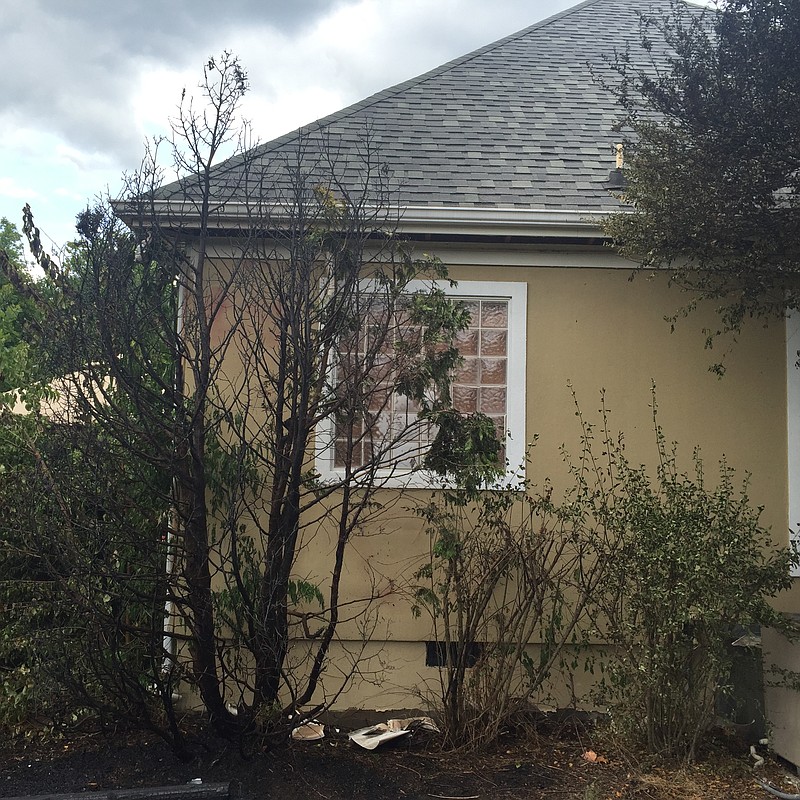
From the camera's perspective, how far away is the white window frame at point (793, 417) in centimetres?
558

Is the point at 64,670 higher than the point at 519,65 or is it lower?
lower

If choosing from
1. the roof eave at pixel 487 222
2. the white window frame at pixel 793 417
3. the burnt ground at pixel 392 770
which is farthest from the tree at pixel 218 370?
the white window frame at pixel 793 417

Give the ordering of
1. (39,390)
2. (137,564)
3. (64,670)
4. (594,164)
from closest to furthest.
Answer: (64,670) → (137,564) → (39,390) → (594,164)

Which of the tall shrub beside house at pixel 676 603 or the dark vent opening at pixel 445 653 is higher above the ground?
the tall shrub beside house at pixel 676 603

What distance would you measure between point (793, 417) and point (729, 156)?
7.29ft

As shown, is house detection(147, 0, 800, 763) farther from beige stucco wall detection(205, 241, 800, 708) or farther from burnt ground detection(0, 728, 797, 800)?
burnt ground detection(0, 728, 797, 800)

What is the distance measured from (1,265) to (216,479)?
186 centimetres

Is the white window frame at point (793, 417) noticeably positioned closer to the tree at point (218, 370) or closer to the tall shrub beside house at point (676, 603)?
the tall shrub beside house at point (676, 603)

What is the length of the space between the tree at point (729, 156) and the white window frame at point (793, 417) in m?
0.85

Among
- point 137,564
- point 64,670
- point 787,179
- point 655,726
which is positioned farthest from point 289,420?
point 787,179

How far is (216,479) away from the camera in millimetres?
4875

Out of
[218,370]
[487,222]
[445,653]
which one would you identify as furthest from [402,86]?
[445,653]

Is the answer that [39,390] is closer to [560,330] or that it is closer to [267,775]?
[267,775]

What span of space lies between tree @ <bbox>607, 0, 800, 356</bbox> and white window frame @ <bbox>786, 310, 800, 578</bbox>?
2.79 feet
